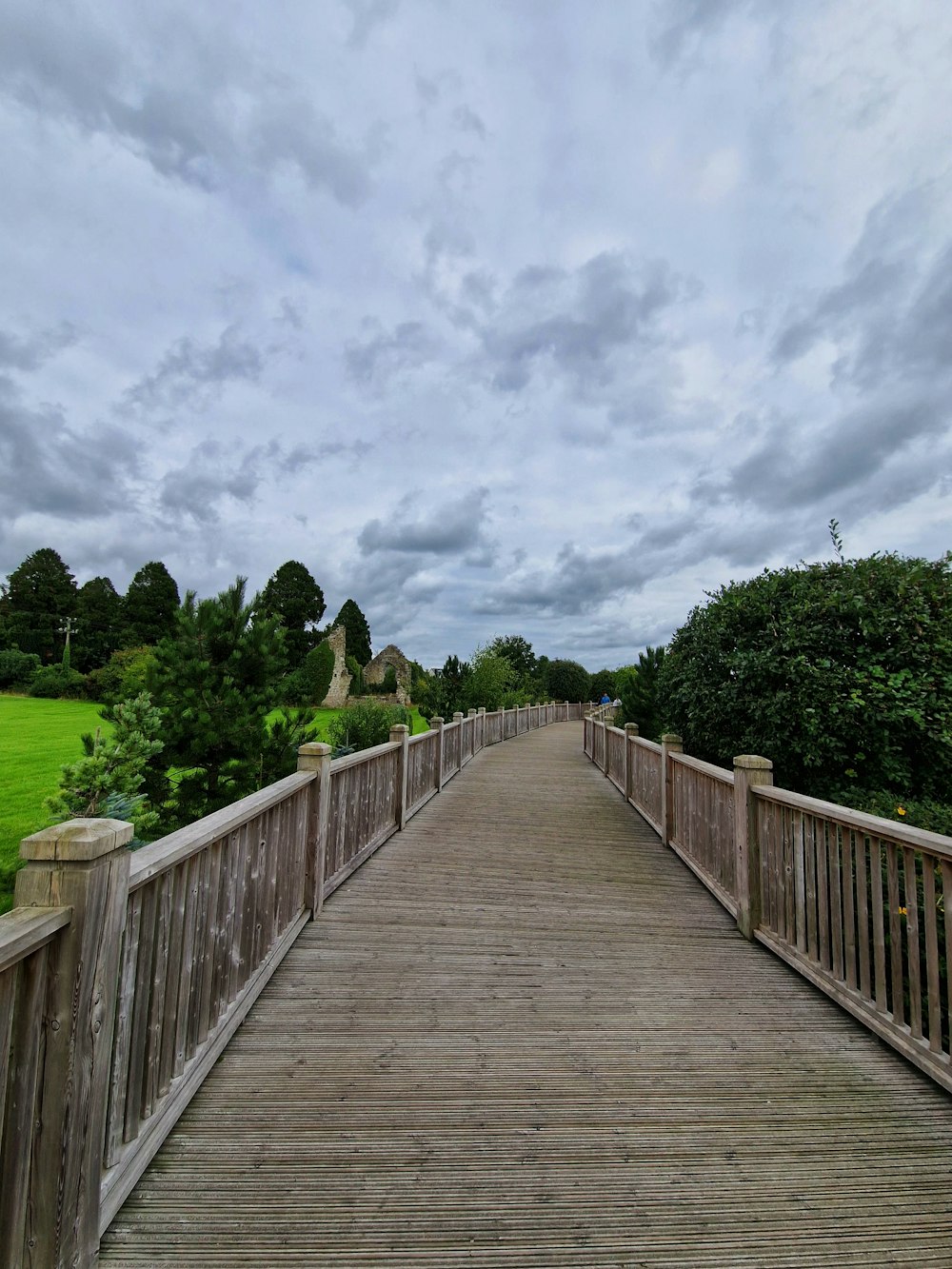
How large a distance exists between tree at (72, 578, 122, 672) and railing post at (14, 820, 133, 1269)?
45.0 meters

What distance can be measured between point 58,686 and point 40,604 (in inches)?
658

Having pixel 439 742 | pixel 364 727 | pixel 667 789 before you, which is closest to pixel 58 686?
pixel 364 727

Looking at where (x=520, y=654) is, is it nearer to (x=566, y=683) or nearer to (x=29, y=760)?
(x=566, y=683)

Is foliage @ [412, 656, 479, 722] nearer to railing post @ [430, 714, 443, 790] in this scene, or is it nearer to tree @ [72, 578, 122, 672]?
railing post @ [430, 714, 443, 790]

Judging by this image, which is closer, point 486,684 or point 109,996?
point 109,996

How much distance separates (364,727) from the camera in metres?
10.2

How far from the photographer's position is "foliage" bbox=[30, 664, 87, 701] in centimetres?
3058

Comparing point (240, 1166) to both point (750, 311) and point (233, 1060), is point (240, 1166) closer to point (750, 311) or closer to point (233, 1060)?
point (233, 1060)

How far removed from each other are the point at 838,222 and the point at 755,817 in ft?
31.6

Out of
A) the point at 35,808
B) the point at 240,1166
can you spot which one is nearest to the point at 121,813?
the point at 240,1166

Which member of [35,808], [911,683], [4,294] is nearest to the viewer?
[911,683]

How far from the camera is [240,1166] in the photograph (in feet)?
5.86

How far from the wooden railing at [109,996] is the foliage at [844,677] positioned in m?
4.37

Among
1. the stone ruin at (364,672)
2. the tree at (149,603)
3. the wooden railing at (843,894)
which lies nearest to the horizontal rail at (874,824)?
the wooden railing at (843,894)
